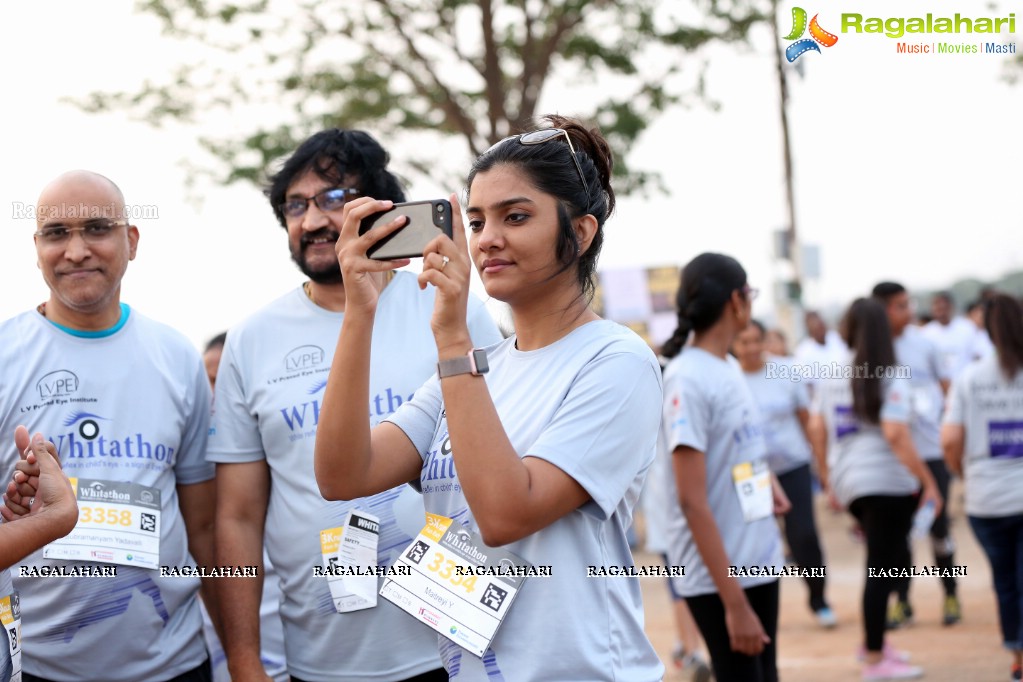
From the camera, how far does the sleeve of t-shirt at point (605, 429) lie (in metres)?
2.17

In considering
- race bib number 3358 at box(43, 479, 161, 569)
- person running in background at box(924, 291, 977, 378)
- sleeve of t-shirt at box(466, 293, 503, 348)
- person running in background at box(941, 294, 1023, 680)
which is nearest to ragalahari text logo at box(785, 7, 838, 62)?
person running in background at box(941, 294, 1023, 680)

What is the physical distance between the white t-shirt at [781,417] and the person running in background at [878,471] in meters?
0.96

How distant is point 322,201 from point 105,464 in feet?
3.13

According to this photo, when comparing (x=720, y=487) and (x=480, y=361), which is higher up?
(x=480, y=361)

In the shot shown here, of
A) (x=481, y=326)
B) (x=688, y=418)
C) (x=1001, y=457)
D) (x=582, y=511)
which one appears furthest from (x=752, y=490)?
(x=1001, y=457)

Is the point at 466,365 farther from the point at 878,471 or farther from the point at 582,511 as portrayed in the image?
the point at 878,471

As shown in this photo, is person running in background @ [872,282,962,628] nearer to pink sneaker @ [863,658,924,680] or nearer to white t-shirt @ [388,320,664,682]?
pink sneaker @ [863,658,924,680]

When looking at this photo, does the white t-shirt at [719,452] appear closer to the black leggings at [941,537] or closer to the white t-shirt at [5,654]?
the white t-shirt at [5,654]

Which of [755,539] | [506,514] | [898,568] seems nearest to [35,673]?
[506,514]

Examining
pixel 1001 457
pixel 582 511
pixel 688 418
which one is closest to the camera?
pixel 582 511

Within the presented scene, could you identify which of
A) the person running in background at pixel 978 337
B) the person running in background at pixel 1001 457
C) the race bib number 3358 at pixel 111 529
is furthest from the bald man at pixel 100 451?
the person running in background at pixel 978 337

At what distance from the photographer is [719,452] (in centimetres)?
429

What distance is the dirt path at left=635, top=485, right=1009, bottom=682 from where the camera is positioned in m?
6.66

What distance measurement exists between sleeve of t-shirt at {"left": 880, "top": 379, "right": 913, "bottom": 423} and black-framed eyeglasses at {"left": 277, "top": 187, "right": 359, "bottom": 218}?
13.5 ft
